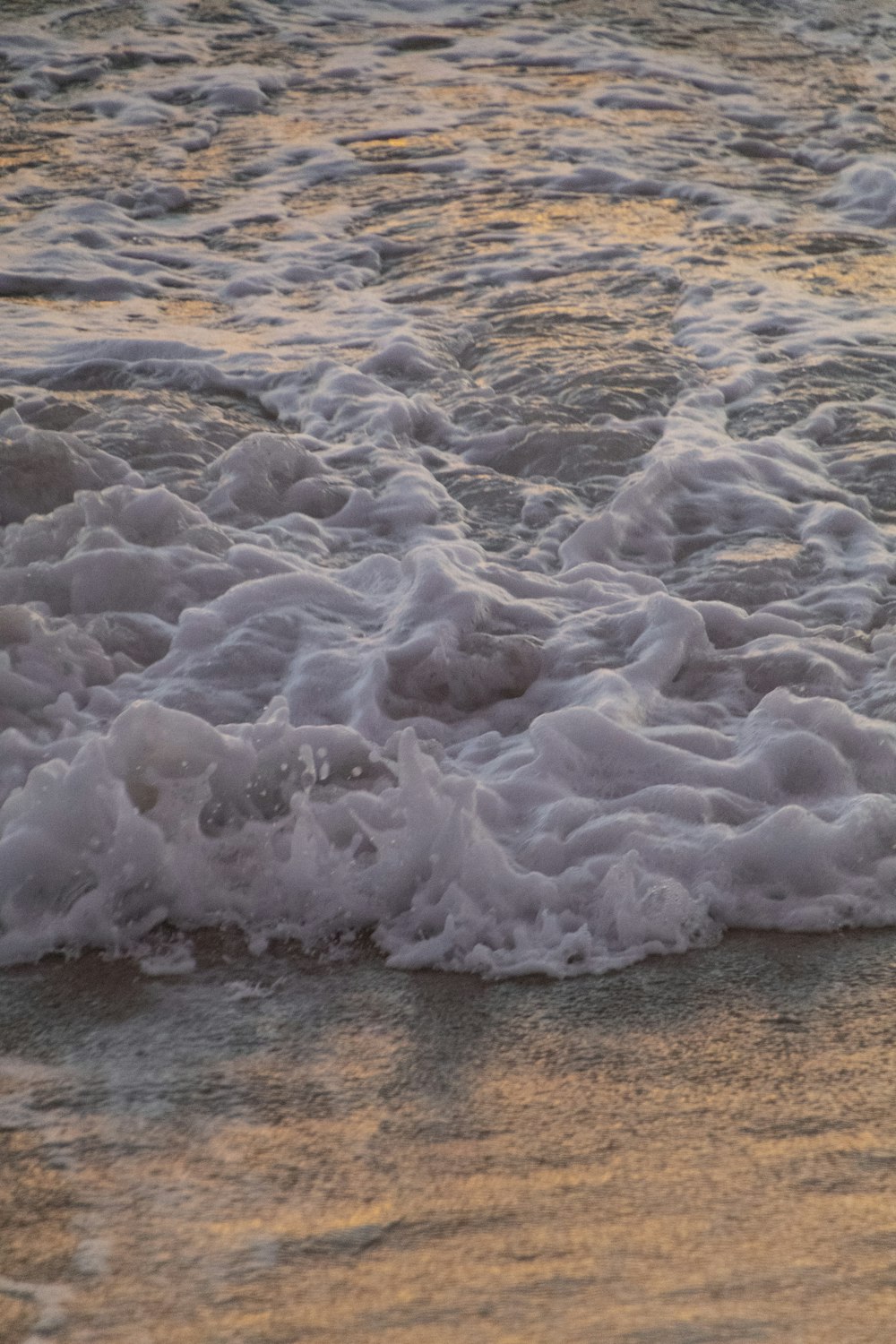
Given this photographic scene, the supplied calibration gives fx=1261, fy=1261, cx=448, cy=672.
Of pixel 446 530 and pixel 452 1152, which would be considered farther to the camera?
pixel 446 530

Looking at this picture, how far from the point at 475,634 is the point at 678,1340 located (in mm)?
2047

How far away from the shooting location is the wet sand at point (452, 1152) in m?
1.41

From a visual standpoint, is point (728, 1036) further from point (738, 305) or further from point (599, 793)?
point (738, 305)

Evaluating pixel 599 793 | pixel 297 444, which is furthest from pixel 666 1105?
pixel 297 444

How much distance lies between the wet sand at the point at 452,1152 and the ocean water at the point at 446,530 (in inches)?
5.4

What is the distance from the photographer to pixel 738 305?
5.80 meters

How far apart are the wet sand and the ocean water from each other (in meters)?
0.14

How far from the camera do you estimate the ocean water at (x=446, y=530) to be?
7.64ft

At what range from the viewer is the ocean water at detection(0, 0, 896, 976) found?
2.33m

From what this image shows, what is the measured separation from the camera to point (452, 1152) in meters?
1.69

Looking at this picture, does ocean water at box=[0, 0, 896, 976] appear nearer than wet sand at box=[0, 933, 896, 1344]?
No

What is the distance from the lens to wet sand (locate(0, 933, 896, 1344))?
1414 mm

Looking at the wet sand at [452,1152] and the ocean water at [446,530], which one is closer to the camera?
the wet sand at [452,1152]

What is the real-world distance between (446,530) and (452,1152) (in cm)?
247
